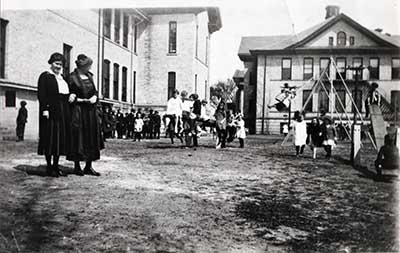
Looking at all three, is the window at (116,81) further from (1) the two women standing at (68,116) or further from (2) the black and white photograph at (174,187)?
(1) the two women standing at (68,116)

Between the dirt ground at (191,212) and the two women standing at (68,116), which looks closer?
the dirt ground at (191,212)

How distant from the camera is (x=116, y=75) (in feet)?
71.3

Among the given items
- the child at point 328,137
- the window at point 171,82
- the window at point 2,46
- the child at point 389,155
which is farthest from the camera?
the window at point 171,82

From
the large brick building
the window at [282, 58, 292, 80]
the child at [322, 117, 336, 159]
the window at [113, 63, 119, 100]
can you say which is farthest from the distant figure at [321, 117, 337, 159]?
the window at [282, 58, 292, 80]

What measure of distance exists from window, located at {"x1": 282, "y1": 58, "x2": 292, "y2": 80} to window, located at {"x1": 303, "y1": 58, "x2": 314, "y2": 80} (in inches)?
56.8

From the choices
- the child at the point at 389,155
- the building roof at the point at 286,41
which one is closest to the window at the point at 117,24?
the building roof at the point at 286,41

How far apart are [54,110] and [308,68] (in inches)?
944

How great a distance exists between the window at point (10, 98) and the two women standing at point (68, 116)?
7687mm

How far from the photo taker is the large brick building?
11.9 m

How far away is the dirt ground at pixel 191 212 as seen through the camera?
2893 mm

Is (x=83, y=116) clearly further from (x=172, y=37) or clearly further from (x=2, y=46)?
(x=172, y=37)

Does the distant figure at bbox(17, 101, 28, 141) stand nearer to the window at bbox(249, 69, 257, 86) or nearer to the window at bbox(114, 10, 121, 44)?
the window at bbox(114, 10, 121, 44)

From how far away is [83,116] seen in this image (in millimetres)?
5027

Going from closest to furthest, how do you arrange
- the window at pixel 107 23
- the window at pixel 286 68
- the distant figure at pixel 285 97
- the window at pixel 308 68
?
the distant figure at pixel 285 97, the window at pixel 107 23, the window at pixel 308 68, the window at pixel 286 68
